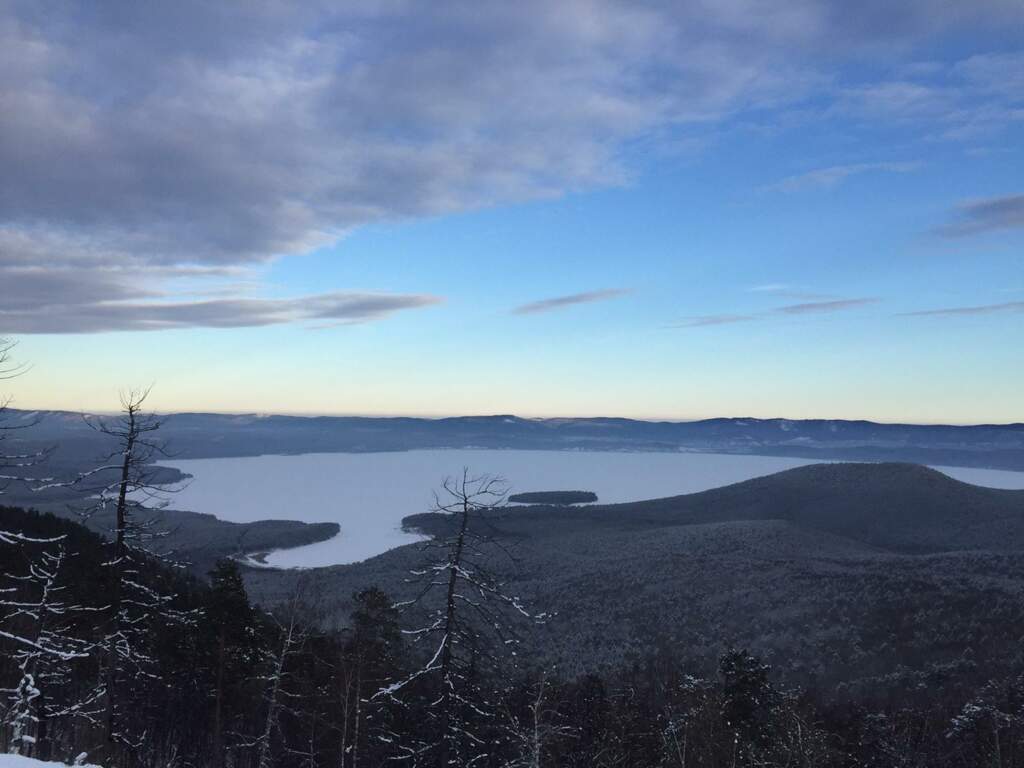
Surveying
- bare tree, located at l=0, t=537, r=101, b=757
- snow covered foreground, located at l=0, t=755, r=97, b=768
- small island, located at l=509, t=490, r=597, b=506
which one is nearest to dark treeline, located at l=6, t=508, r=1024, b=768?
bare tree, located at l=0, t=537, r=101, b=757

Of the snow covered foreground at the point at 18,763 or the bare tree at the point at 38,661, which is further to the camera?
the bare tree at the point at 38,661

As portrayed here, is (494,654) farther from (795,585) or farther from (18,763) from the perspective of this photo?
(18,763)

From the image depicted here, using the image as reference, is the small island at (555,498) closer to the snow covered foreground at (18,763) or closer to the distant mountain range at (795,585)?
the distant mountain range at (795,585)

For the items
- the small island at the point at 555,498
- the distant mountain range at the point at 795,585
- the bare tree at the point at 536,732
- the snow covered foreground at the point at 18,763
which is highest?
the snow covered foreground at the point at 18,763

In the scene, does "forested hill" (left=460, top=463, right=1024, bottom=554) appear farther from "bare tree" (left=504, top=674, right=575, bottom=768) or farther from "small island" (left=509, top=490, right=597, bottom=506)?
"bare tree" (left=504, top=674, right=575, bottom=768)

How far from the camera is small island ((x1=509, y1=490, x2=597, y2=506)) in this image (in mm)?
159450

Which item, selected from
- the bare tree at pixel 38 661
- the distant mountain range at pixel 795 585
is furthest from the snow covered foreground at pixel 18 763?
the distant mountain range at pixel 795 585

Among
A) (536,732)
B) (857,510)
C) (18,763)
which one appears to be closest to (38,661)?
(18,763)

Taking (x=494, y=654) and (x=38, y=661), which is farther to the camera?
(x=494, y=654)

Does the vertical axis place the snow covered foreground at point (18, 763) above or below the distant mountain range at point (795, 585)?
above

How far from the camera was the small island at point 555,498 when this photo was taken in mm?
159450

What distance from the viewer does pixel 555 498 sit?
16375 cm

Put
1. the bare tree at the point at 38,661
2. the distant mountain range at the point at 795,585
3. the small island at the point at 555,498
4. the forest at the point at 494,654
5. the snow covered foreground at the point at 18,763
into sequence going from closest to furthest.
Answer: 1. the snow covered foreground at the point at 18,763
2. the bare tree at the point at 38,661
3. the forest at the point at 494,654
4. the distant mountain range at the point at 795,585
5. the small island at the point at 555,498

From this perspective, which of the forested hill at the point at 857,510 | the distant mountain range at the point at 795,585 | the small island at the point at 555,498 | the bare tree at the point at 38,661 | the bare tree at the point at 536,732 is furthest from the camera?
the small island at the point at 555,498
